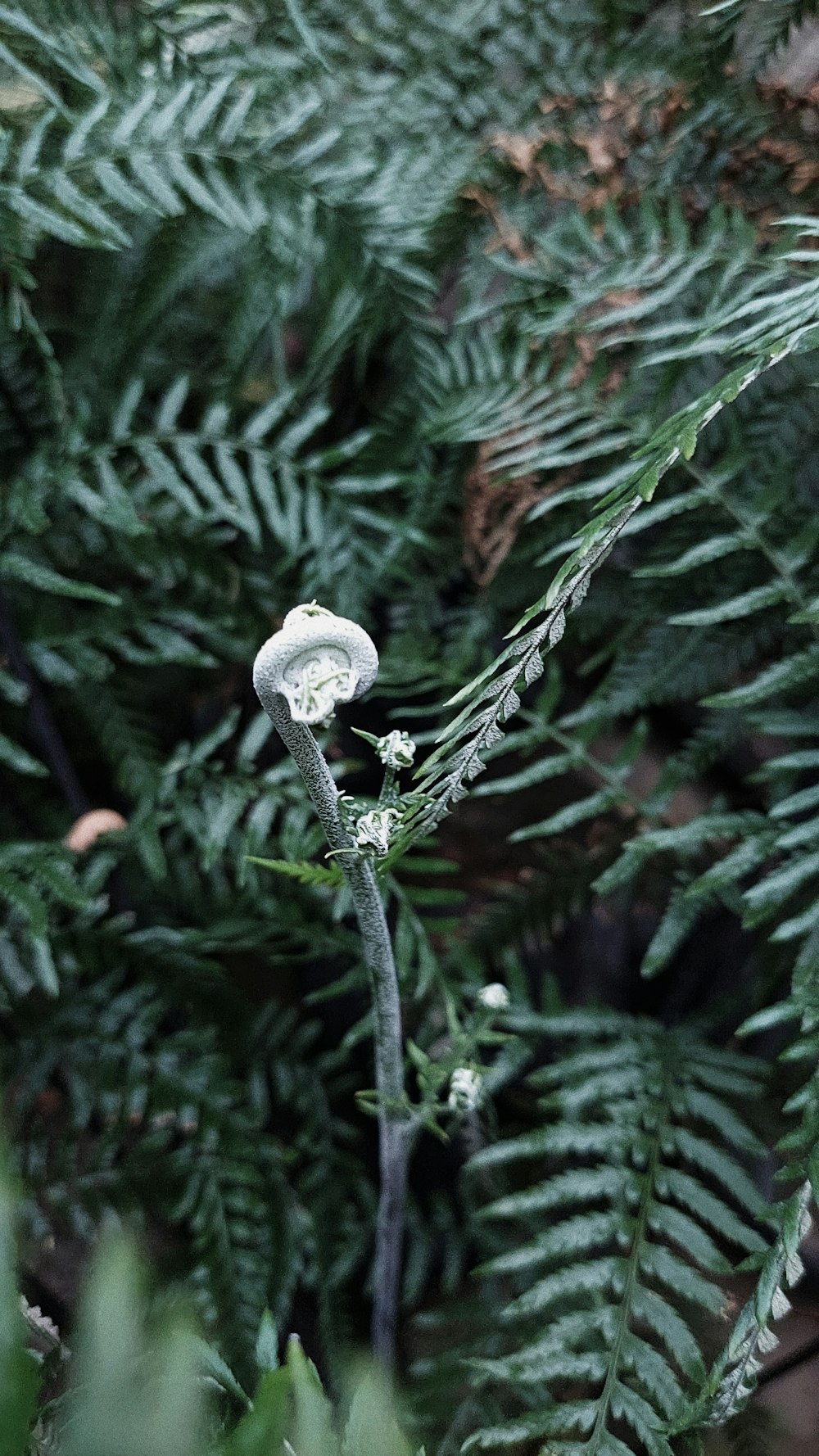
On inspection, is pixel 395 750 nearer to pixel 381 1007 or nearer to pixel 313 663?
pixel 313 663

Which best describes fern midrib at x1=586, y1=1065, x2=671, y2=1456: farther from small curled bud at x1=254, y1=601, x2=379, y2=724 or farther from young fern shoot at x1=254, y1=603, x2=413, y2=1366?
small curled bud at x1=254, y1=601, x2=379, y2=724

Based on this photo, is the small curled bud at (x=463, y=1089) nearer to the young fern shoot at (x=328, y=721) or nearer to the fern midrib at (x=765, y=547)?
the young fern shoot at (x=328, y=721)

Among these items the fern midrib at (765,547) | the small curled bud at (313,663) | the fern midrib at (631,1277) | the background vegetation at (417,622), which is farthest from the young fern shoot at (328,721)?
the fern midrib at (765,547)

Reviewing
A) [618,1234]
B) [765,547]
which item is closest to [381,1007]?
[618,1234]

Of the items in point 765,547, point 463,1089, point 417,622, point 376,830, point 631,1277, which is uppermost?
point 417,622

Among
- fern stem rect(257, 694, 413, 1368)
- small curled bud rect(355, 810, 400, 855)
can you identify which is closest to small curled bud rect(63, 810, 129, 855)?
fern stem rect(257, 694, 413, 1368)

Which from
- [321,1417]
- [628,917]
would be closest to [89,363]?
[628,917]
